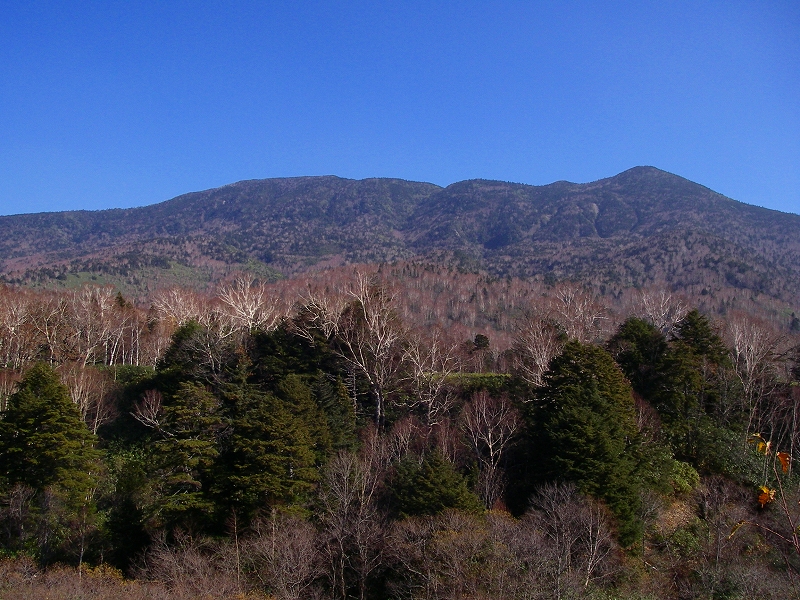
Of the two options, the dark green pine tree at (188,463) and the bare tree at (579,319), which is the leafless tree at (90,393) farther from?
the bare tree at (579,319)

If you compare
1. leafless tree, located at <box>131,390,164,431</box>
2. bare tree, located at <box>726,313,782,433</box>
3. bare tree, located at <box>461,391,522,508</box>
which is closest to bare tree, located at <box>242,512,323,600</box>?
bare tree, located at <box>461,391,522,508</box>

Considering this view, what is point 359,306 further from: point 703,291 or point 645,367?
point 703,291

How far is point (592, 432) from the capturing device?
20219mm

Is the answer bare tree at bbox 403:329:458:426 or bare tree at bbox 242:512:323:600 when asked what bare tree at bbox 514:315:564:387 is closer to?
bare tree at bbox 403:329:458:426

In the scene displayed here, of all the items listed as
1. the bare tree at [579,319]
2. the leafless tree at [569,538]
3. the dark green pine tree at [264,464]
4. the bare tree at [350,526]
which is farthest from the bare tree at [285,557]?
the bare tree at [579,319]

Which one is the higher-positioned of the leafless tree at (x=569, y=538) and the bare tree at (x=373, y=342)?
the bare tree at (x=373, y=342)

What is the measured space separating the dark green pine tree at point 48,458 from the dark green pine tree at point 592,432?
17.8m

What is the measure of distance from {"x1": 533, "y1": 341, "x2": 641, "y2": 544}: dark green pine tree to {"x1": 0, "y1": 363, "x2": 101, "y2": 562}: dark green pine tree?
58.3 ft

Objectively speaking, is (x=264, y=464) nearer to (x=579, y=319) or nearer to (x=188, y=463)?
(x=188, y=463)

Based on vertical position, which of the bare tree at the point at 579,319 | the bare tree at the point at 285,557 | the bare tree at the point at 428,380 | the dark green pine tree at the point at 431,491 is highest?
the bare tree at the point at 579,319

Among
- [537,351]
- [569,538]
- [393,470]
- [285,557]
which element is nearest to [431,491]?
[393,470]

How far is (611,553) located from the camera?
18297 millimetres

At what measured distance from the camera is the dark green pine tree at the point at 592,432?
19734 mm

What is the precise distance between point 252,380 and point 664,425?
71.0 ft
